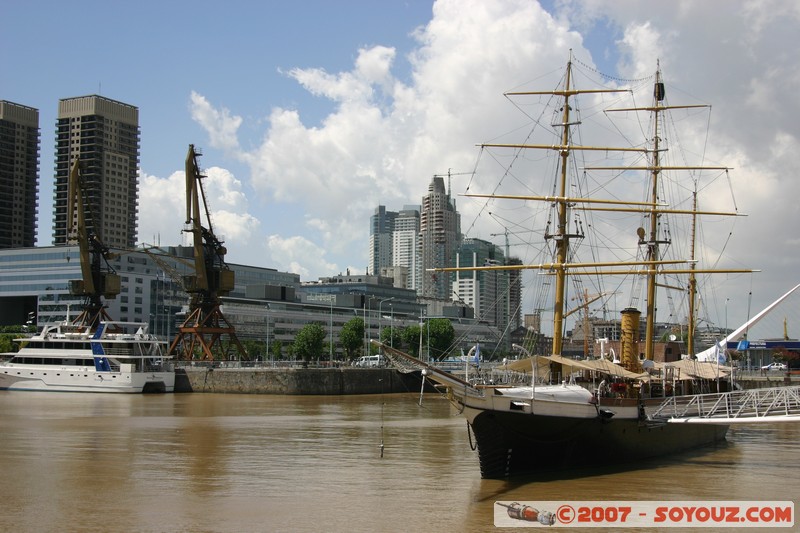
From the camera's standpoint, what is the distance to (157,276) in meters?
176

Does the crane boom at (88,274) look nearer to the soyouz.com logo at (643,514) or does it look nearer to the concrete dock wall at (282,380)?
the concrete dock wall at (282,380)

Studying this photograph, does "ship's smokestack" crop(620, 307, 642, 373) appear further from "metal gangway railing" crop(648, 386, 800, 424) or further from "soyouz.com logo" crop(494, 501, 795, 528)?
"soyouz.com logo" crop(494, 501, 795, 528)

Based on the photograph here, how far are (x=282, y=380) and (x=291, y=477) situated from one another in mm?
62613

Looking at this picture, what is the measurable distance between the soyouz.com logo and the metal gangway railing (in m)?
8.57

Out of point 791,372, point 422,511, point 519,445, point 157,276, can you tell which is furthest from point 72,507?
point 157,276

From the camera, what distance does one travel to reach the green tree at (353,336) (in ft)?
469

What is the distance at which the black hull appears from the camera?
3525cm

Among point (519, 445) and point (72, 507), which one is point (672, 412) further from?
point (72, 507)

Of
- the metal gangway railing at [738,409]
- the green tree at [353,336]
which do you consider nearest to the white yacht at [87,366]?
the green tree at [353,336]

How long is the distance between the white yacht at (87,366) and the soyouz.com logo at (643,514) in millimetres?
70512

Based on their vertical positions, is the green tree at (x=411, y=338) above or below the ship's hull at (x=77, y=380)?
above

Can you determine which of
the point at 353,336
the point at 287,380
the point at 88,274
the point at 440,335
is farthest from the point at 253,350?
the point at 287,380

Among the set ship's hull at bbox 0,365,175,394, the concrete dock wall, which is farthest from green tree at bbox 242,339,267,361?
ship's hull at bbox 0,365,175,394

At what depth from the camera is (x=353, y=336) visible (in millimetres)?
142875
